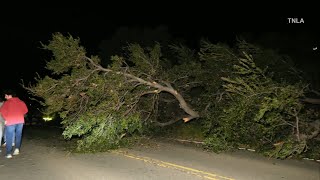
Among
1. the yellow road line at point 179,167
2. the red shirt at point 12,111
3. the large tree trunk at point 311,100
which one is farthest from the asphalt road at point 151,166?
the large tree trunk at point 311,100

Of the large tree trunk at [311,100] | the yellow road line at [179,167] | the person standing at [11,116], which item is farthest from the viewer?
the large tree trunk at [311,100]

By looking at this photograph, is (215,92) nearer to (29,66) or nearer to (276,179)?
(276,179)

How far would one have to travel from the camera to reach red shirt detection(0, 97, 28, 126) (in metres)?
9.08

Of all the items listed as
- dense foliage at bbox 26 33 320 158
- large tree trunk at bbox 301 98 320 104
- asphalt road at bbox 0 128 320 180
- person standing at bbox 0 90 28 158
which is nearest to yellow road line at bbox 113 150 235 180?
asphalt road at bbox 0 128 320 180

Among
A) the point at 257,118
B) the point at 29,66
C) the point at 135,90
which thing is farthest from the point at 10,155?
the point at 29,66

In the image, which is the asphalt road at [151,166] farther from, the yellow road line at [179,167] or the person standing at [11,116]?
the person standing at [11,116]

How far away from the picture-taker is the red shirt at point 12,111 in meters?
9.08

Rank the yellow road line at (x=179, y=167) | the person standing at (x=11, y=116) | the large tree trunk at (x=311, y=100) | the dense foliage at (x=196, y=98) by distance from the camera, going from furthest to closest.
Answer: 1. the large tree trunk at (x=311, y=100)
2. the dense foliage at (x=196, y=98)
3. the person standing at (x=11, y=116)
4. the yellow road line at (x=179, y=167)

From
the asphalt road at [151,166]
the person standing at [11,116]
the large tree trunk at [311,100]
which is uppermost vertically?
the large tree trunk at [311,100]

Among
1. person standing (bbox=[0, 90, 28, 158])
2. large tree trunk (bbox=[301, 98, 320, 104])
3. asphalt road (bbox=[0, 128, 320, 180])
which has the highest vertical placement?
large tree trunk (bbox=[301, 98, 320, 104])

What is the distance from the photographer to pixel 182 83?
1337 centimetres

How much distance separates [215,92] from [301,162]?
4213 millimetres

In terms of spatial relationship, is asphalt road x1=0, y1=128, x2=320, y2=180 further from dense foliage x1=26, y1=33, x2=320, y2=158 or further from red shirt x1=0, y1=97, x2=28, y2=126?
red shirt x1=0, y1=97, x2=28, y2=126

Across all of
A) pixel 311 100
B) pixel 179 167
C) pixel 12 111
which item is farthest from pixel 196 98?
pixel 12 111
